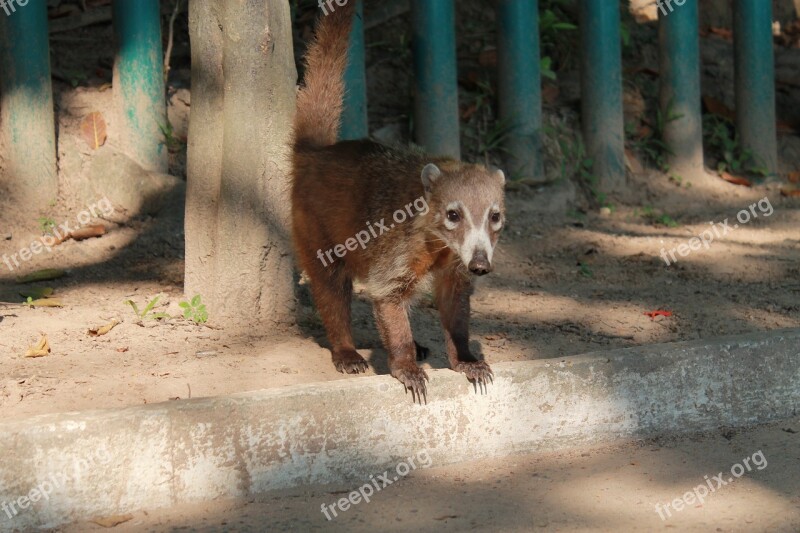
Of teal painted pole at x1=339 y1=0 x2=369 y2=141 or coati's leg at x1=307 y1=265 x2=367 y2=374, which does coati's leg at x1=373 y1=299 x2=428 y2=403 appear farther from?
teal painted pole at x1=339 y1=0 x2=369 y2=141

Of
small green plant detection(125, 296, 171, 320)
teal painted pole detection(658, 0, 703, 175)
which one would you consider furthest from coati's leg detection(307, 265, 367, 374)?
teal painted pole detection(658, 0, 703, 175)

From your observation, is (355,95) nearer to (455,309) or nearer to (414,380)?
(455,309)

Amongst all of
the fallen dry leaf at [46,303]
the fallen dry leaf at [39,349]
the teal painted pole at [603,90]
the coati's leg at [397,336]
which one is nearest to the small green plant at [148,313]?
the fallen dry leaf at [46,303]

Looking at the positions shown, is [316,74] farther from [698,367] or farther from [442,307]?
[698,367]

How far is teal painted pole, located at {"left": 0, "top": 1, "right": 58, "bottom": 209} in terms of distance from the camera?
6.31 meters

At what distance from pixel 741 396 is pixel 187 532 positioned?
2384mm

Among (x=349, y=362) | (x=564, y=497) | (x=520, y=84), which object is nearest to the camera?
(x=564, y=497)

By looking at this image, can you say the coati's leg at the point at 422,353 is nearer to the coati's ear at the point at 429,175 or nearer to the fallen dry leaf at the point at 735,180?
the coati's ear at the point at 429,175

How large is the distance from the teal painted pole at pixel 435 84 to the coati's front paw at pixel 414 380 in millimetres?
3329

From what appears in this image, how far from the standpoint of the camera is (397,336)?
14.5 feet

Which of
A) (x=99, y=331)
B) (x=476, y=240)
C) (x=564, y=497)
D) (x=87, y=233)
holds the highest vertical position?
(x=476, y=240)

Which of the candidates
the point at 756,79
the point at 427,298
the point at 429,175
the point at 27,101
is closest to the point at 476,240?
the point at 429,175

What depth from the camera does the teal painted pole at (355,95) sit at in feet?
A: 22.2

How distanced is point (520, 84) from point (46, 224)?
3410 mm
